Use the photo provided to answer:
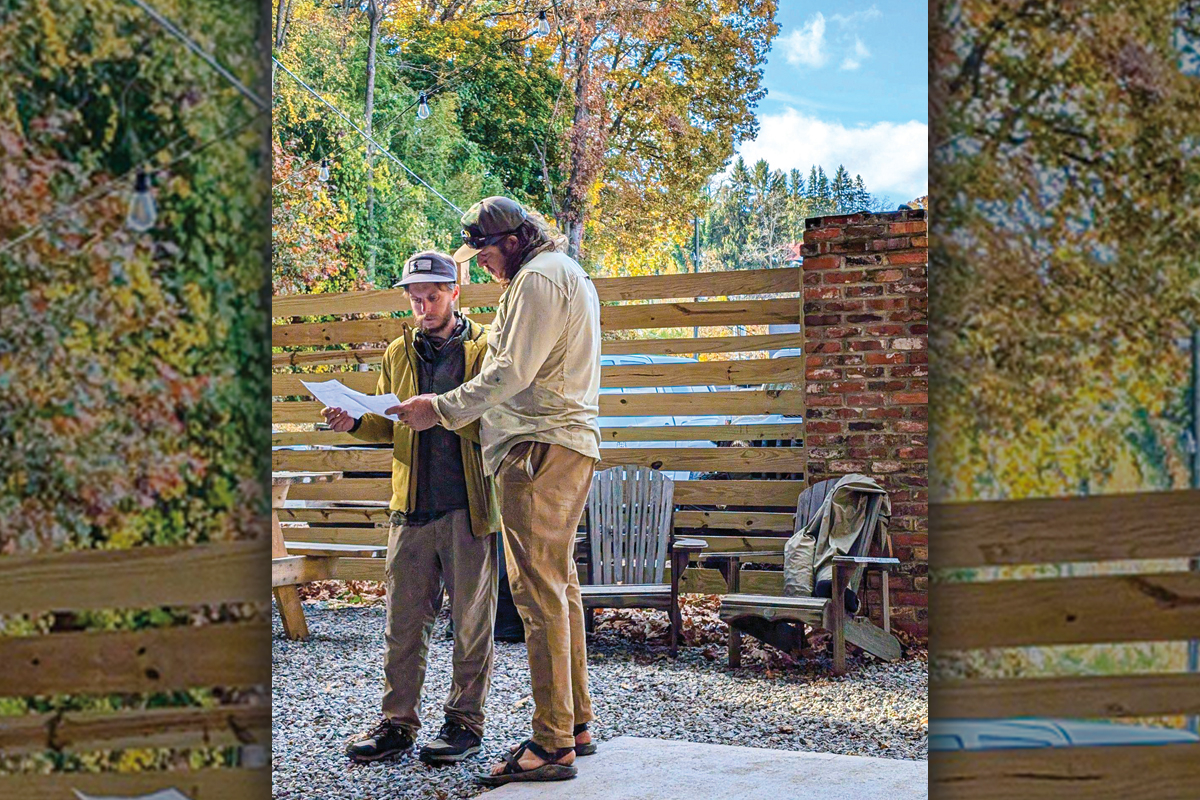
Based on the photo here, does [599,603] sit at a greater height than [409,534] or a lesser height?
lesser

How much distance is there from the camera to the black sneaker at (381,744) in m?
4.23

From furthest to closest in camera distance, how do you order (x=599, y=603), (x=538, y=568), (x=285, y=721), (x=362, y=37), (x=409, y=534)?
(x=362, y=37)
(x=599, y=603)
(x=285, y=721)
(x=409, y=534)
(x=538, y=568)

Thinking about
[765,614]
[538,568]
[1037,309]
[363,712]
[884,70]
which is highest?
[884,70]

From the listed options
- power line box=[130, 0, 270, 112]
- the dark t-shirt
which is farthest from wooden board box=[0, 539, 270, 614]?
the dark t-shirt

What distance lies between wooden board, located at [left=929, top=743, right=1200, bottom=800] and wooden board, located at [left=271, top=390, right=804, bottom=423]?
4836mm

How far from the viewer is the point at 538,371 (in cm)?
381

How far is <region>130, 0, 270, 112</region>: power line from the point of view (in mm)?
2148

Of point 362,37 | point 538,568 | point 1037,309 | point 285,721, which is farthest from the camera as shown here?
point 362,37

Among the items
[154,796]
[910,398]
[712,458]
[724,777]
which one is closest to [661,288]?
[712,458]

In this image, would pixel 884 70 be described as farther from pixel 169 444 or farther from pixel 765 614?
pixel 169 444

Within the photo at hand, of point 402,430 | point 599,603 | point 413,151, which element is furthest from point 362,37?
point 402,430

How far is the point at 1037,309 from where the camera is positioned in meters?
2.04

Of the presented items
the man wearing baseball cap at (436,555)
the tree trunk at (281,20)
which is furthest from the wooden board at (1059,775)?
the tree trunk at (281,20)

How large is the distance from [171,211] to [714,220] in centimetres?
2517
